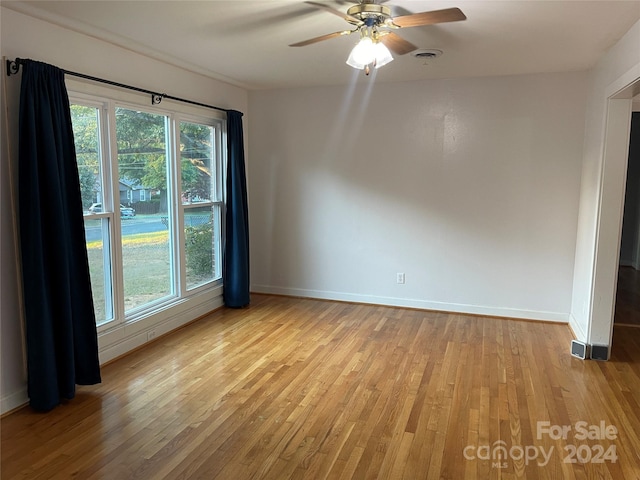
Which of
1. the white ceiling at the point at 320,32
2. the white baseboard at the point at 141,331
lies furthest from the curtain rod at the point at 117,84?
the white baseboard at the point at 141,331

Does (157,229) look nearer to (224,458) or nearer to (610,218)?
(224,458)

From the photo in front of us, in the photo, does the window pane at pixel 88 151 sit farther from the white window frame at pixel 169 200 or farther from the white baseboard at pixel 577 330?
the white baseboard at pixel 577 330

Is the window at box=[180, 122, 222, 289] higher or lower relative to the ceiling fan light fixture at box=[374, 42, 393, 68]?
lower

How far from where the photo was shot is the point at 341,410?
302cm

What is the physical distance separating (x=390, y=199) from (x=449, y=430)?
9.58 ft

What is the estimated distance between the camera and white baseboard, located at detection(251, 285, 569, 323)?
4836 mm

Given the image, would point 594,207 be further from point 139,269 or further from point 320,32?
point 139,269

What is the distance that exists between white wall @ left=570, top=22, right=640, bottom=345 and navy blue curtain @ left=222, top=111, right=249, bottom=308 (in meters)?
3.37

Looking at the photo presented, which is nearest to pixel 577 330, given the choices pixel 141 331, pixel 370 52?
pixel 370 52

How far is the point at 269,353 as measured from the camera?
397 centimetres

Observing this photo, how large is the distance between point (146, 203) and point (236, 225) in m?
1.17

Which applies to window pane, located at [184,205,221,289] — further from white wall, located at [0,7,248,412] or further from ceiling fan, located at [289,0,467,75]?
ceiling fan, located at [289,0,467,75]

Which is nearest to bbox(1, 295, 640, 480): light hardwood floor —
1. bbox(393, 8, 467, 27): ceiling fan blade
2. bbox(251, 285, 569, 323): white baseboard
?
bbox(251, 285, 569, 323): white baseboard

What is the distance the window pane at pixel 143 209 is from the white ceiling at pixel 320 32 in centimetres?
63
